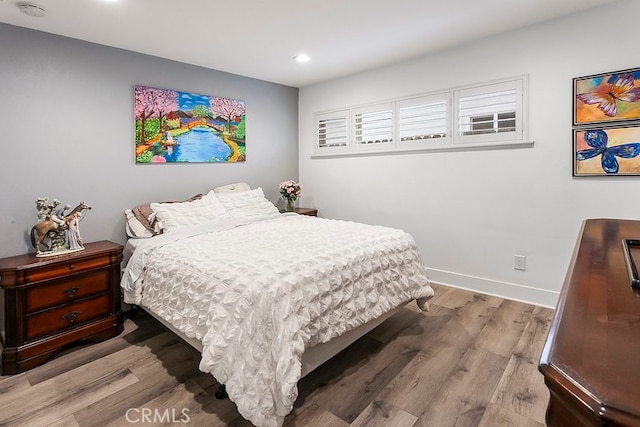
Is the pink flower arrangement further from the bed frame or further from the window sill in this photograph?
the bed frame

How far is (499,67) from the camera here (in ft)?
10.1

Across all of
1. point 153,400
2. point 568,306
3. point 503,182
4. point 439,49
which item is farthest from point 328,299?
point 439,49

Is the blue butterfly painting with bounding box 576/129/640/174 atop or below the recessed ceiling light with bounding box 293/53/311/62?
below

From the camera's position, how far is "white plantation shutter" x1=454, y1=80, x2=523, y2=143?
9.87ft

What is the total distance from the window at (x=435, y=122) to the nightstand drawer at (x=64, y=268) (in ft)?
9.51

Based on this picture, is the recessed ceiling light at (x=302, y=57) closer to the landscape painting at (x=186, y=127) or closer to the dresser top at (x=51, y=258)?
the landscape painting at (x=186, y=127)

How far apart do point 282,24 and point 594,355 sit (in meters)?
2.89

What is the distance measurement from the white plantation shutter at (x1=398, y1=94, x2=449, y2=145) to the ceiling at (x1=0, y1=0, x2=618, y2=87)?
49cm

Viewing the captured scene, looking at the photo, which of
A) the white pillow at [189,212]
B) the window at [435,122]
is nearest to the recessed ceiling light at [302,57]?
the window at [435,122]

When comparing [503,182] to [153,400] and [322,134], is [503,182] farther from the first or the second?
[153,400]

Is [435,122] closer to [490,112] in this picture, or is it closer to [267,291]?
[490,112]

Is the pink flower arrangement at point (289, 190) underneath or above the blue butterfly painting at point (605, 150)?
underneath

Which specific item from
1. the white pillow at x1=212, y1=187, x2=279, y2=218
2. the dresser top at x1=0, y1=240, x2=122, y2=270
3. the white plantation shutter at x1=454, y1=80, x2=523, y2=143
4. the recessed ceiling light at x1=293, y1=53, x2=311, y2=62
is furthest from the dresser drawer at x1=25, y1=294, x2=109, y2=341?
the white plantation shutter at x1=454, y1=80, x2=523, y2=143

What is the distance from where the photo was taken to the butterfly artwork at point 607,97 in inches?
97.7
